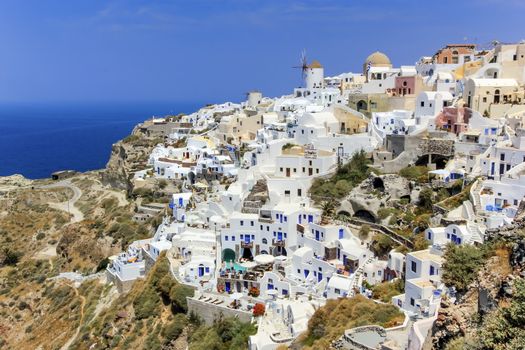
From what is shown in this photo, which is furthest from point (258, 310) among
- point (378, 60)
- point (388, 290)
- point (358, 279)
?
point (378, 60)

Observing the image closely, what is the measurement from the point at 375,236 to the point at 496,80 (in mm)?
18772

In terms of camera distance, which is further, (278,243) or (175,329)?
(278,243)

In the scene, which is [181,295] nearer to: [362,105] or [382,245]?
[382,245]

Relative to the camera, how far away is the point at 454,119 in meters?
38.1

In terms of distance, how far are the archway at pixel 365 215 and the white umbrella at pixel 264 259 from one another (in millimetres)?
6841

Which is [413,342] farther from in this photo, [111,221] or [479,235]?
[111,221]

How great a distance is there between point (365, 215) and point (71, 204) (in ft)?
154

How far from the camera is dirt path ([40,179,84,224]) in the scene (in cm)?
6353

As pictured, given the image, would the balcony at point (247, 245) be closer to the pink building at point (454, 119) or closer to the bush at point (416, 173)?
the bush at point (416, 173)

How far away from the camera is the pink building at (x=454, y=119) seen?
123ft

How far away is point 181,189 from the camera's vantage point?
53969 millimetres

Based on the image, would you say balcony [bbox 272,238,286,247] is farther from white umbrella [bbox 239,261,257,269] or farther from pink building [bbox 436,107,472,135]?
pink building [bbox 436,107,472,135]

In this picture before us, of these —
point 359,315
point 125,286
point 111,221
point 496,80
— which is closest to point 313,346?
point 359,315

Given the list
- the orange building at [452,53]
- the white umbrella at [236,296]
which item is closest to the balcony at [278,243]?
the white umbrella at [236,296]
